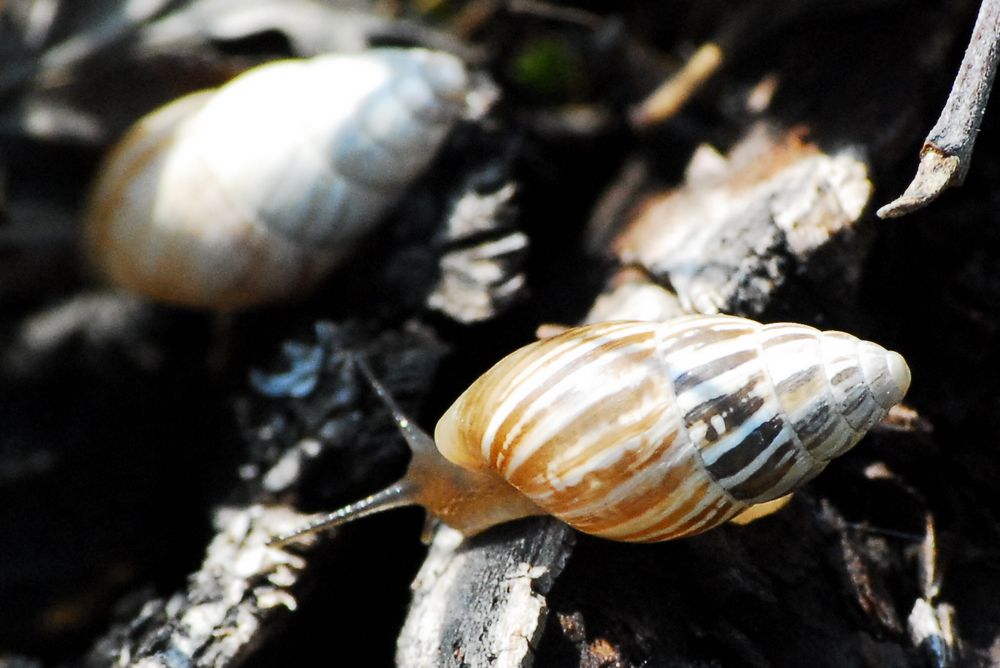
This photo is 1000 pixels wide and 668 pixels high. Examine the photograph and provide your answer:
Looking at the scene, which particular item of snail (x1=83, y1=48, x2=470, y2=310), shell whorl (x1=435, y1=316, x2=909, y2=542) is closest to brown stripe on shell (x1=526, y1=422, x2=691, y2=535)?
shell whorl (x1=435, y1=316, x2=909, y2=542)

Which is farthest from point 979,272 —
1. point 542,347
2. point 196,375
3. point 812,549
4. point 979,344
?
point 196,375

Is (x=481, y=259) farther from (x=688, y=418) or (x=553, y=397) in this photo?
(x=688, y=418)

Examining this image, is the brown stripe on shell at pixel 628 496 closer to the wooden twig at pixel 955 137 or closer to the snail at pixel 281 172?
the wooden twig at pixel 955 137

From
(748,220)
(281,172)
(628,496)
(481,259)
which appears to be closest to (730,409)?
(628,496)

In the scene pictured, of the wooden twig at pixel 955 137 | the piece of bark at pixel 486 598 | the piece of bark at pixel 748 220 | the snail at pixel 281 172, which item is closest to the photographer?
the wooden twig at pixel 955 137

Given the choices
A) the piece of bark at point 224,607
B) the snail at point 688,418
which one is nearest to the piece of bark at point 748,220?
→ the snail at point 688,418
